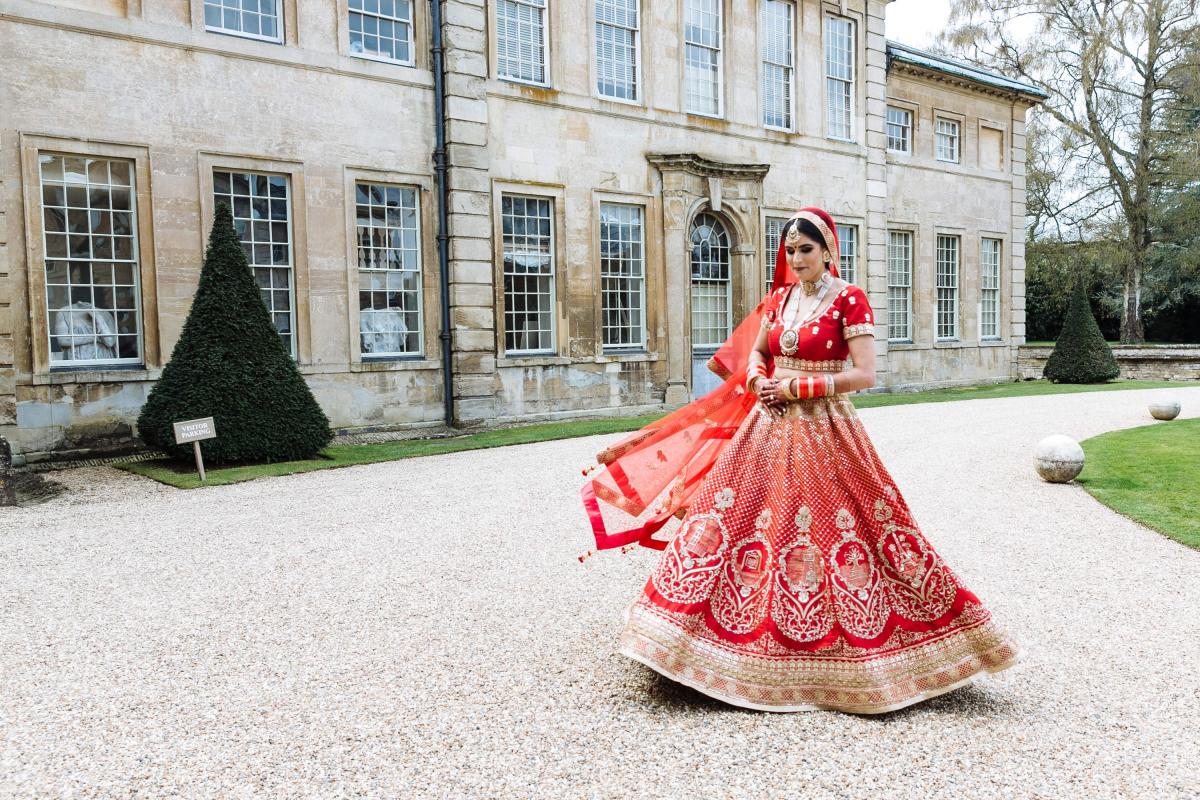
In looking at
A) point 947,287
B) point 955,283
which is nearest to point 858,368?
point 947,287

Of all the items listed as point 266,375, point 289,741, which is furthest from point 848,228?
point 289,741

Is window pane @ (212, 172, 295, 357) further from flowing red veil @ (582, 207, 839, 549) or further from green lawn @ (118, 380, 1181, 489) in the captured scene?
flowing red veil @ (582, 207, 839, 549)

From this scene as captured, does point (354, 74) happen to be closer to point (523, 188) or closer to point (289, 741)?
point (523, 188)

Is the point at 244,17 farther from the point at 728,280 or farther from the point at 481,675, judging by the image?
the point at 481,675

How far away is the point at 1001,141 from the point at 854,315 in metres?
24.6

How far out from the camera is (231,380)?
34.9 feet

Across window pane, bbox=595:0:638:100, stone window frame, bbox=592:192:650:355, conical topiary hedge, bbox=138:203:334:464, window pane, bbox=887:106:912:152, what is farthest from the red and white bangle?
window pane, bbox=887:106:912:152

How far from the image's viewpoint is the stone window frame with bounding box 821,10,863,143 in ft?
66.5

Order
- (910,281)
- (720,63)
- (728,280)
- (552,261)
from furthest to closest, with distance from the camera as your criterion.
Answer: (910,281), (728,280), (720,63), (552,261)

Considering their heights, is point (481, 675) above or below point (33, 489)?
below

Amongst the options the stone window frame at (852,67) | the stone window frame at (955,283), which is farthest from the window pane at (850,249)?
the stone window frame at (955,283)

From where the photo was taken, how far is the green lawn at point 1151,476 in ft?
24.6

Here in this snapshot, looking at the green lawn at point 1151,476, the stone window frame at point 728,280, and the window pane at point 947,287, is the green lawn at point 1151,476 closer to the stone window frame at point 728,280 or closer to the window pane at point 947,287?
the stone window frame at point 728,280

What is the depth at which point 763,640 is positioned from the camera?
362cm
